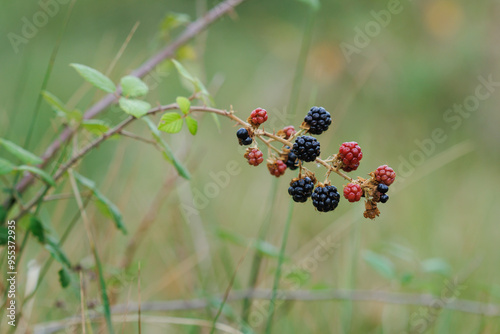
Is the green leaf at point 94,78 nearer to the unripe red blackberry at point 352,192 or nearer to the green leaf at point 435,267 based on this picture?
the unripe red blackberry at point 352,192

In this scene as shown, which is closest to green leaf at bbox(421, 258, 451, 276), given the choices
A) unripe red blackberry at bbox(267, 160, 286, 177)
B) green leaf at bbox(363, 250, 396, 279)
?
green leaf at bbox(363, 250, 396, 279)

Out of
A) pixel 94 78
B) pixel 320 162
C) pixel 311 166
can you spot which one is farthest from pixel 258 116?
pixel 311 166

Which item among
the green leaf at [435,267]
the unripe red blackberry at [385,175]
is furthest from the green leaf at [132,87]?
the green leaf at [435,267]

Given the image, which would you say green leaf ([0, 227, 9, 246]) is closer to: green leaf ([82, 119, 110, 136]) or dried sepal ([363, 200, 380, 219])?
green leaf ([82, 119, 110, 136])

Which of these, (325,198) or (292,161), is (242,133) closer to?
(292,161)

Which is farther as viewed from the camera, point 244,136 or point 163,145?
point 163,145

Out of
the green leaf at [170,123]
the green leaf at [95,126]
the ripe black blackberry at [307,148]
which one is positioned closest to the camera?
the ripe black blackberry at [307,148]

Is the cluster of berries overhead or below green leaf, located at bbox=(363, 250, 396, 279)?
overhead
